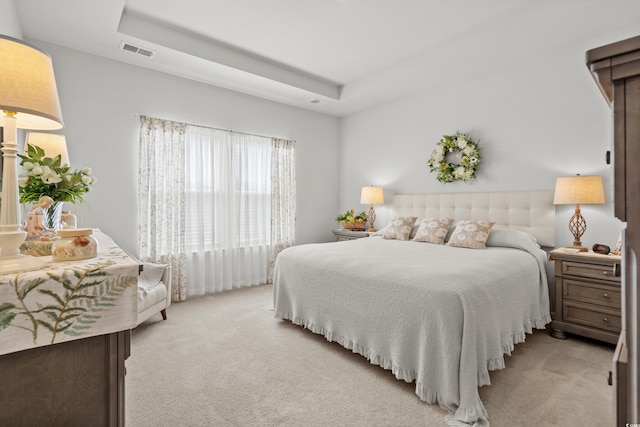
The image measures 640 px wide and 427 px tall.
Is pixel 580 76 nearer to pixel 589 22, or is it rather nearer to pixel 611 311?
pixel 589 22

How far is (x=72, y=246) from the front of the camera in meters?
1.14

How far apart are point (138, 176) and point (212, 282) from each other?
1598 millimetres

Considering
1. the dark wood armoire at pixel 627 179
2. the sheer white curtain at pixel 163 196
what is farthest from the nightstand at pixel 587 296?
the sheer white curtain at pixel 163 196

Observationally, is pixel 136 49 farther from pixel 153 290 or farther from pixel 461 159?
pixel 461 159

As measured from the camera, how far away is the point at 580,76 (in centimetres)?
316

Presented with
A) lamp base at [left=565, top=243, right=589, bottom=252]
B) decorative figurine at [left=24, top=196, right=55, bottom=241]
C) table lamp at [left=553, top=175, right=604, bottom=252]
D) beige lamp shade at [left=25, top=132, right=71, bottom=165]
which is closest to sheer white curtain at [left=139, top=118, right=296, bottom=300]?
beige lamp shade at [left=25, top=132, right=71, bottom=165]

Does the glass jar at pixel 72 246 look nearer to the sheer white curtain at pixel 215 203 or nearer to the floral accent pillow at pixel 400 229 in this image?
the sheer white curtain at pixel 215 203

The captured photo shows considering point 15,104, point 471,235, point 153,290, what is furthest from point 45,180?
point 471,235

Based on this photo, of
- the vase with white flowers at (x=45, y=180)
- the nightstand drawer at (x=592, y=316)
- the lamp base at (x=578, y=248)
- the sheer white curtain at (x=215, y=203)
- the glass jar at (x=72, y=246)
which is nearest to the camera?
the glass jar at (x=72, y=246)

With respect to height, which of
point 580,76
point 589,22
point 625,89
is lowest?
point 625,89

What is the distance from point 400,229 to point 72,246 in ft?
11.2

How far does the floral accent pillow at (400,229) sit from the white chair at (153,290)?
8.39ft

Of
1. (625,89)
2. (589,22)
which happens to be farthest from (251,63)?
(625,89)

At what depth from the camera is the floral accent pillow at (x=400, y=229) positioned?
12.9 feet
